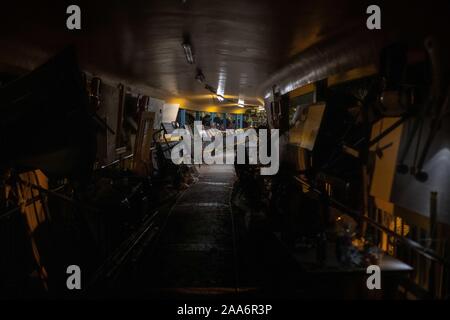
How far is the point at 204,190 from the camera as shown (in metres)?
14.2

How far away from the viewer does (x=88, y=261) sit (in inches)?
258

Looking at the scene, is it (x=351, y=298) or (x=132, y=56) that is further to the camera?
(x=132, y=56)

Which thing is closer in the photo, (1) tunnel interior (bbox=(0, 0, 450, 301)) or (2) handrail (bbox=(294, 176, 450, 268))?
(2) handrail (bbox=(294, 176, 450, 268))

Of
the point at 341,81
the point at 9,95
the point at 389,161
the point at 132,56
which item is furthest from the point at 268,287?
the point at 132,56

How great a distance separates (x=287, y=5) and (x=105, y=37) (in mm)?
3561

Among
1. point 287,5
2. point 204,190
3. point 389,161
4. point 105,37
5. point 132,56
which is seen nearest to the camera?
point 389,161

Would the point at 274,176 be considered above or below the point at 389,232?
above

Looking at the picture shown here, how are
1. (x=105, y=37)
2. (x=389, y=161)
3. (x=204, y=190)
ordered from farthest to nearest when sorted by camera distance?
(x=204, y=190)
(x=105, y=37)
(x=389, y=161)

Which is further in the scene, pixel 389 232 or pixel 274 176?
pixel 274 176

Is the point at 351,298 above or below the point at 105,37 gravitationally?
below

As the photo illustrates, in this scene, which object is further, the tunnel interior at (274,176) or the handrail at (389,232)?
the tunnel interior at (274,176)

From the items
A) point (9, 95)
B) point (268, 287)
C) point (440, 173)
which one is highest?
point (9, 95)

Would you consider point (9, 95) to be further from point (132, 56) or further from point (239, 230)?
point (239, 230)

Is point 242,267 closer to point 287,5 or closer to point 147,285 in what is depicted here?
point 147,285
